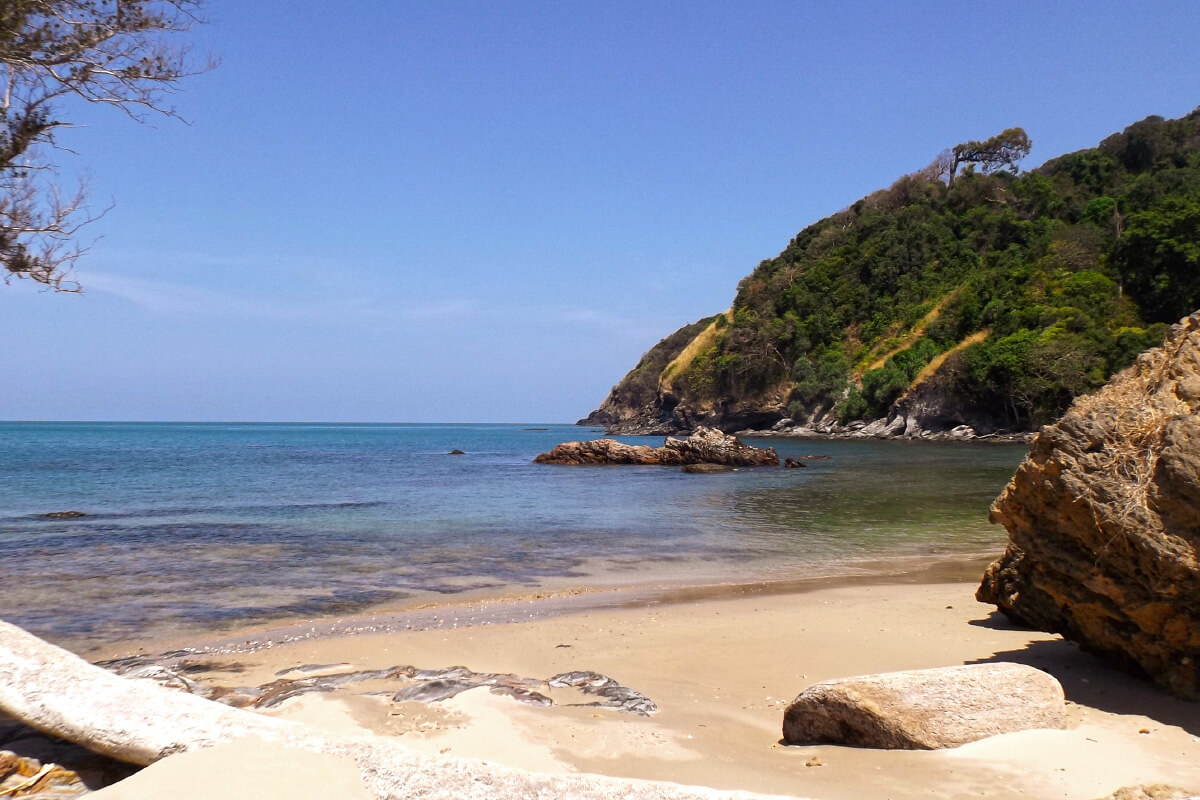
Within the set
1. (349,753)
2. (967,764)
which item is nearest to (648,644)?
(967,764)

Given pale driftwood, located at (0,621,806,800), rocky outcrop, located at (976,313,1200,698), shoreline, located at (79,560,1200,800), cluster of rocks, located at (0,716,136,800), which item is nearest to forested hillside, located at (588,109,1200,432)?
shoreline, located at (79,560,1200,800)

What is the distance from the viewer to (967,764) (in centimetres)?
405

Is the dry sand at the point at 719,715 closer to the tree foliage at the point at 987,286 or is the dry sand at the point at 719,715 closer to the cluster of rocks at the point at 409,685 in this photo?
the cluster of rocks at the point at 409,685

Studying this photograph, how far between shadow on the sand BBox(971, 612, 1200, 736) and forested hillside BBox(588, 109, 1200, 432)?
4999 centimetres

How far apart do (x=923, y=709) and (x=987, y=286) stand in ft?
229

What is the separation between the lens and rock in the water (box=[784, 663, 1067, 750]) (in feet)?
14.3

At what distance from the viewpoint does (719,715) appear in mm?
5191

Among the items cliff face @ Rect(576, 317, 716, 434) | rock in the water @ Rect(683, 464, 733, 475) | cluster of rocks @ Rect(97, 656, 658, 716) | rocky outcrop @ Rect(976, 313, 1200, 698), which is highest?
cliff face @ Rect(576, 317, 716, 434)

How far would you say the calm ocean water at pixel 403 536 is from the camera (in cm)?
1020

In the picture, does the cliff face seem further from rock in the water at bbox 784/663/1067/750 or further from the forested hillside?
rock in the water at bbox 784/663/1067/750

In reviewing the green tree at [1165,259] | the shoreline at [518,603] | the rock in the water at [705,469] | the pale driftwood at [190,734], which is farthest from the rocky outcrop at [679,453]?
the pale driftwood at [190,734]

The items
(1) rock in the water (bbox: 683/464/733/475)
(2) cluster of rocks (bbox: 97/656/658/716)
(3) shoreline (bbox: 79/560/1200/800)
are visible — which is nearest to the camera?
(3) shoreline (bbox: 79/560/1200/800)

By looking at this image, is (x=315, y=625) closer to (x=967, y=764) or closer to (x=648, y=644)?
(x=648, y=644)

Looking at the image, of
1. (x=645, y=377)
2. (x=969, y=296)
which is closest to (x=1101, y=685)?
(x=969, y=296)
